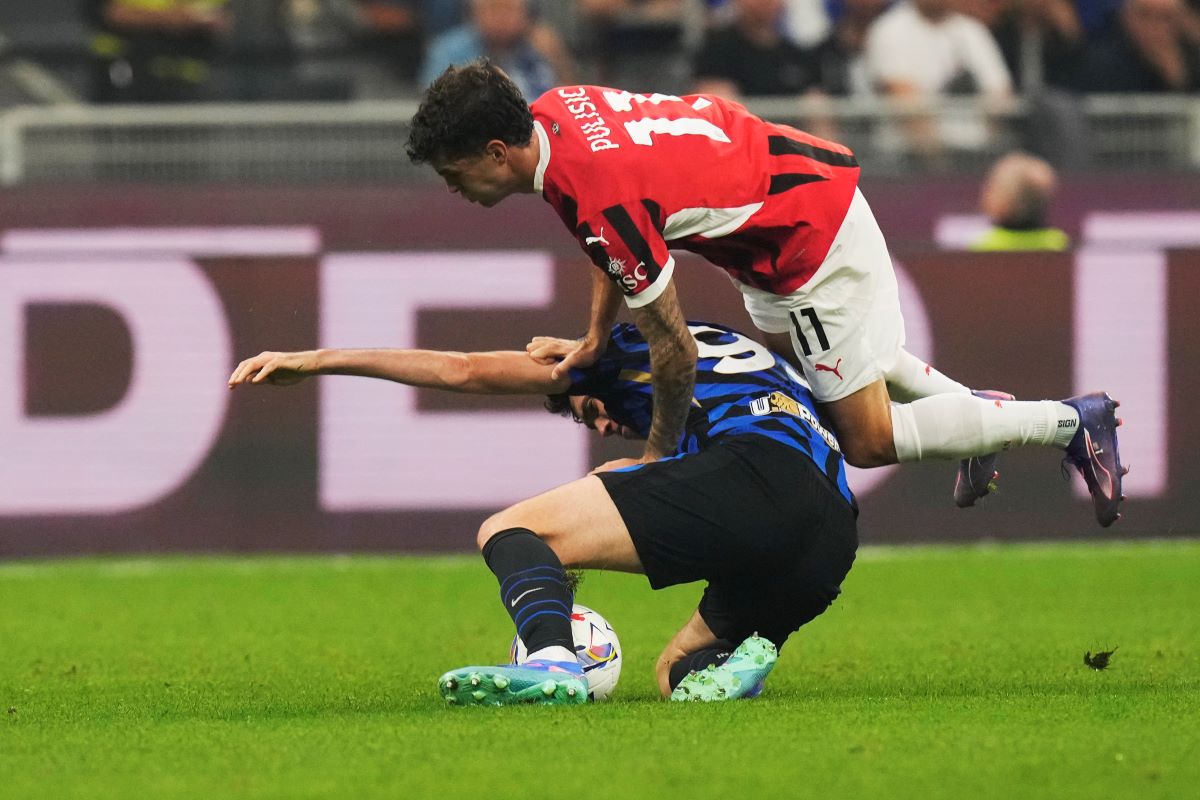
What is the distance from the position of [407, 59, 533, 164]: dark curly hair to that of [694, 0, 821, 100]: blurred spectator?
22.8ft

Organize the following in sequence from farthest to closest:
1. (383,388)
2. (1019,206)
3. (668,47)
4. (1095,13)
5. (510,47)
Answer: (1095,13) < (668,47) < (510,47) < (1019,206) < (383,388)

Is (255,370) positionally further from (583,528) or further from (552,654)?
(552,654)

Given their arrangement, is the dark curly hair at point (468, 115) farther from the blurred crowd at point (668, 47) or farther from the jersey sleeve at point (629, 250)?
the blurred crowd at point (668, 47)

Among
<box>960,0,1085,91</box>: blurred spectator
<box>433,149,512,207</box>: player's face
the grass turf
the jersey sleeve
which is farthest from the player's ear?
<box>960,0,1085,91</box>: blurred spectator

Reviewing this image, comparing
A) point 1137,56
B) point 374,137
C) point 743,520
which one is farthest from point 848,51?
point 743,520

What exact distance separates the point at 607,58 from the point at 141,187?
3.08m

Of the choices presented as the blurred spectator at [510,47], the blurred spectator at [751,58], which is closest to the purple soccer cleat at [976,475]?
the blurred spectator at [510,47]

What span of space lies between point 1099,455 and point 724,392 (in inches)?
57.5

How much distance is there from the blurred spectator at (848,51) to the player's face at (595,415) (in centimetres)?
685

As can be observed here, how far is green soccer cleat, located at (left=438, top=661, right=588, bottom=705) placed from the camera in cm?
519

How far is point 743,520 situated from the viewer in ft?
17.8

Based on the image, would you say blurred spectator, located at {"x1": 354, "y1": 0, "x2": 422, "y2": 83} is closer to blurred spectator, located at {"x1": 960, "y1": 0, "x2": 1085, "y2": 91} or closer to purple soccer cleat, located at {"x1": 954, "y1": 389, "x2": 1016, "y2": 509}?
blurred spectator, located at {"x1": 960, "y1": 0, "x2": 1085, "y2": 91}

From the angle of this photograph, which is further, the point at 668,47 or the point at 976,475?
the point at 668,47

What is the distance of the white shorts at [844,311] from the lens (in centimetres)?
606
